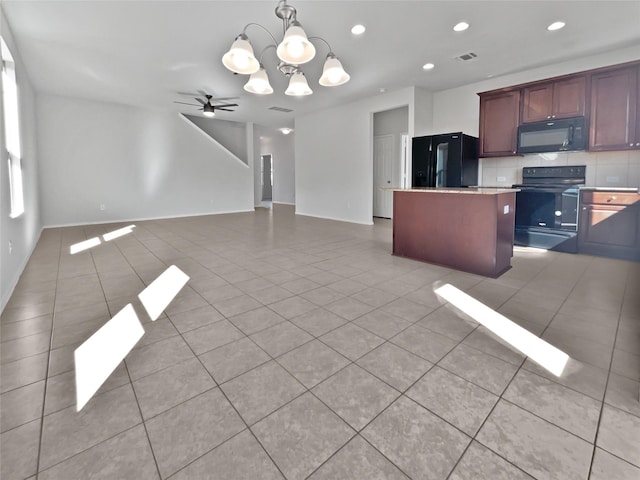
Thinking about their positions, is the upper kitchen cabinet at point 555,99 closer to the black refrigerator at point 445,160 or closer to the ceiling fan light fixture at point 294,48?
the black refrigerator at point 445,160

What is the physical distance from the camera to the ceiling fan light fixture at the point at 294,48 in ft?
8.91

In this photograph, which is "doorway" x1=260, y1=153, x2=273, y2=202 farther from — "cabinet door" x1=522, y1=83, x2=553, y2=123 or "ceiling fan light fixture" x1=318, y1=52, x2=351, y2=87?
"ceiling fan light fixture" x1=318, y1=52, x2=351, y2=87

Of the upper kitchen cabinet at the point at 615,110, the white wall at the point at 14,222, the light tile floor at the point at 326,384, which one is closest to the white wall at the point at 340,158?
the upper kitchen cabinet at the point at 615,110

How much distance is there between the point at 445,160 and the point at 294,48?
3728 mm

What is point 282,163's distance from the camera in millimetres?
12625

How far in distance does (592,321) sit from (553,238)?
2644 millimetres

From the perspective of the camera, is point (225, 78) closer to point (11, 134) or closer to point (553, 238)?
point (11, 134)

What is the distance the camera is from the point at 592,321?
7.75ft

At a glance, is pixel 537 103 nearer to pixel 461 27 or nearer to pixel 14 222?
pixel 461 27

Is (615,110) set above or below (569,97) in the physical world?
below

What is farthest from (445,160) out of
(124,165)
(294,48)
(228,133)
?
(124,165)

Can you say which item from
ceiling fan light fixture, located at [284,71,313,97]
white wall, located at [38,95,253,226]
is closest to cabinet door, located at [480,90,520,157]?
ceiling fan light fixture, located at [284,71,313,97]

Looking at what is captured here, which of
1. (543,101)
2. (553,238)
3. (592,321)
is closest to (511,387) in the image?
(592,321)

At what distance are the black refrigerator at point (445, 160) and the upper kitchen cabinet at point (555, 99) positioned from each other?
3.07ft
